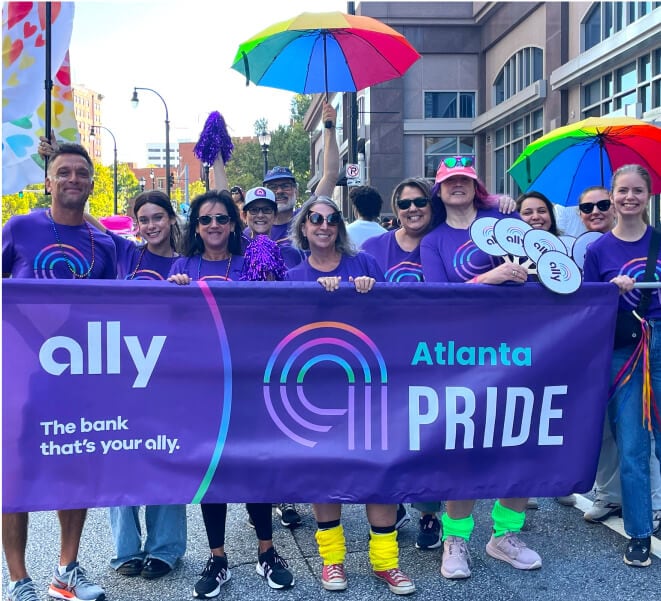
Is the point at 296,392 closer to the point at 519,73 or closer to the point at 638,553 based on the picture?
the point at 638,553

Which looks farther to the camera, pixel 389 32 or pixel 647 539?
pixel 389 32

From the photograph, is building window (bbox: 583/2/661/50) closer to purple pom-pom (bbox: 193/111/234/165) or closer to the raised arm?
the raised arm

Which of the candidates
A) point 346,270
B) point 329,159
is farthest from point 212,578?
point 329,159

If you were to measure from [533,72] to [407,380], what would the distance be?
21.6 metres

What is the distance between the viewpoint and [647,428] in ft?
12.9

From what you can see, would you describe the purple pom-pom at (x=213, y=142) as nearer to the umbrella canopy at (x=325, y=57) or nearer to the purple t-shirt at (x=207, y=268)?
the umbrella canopy at (x=325, y=57)

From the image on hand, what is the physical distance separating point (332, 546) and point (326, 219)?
5.55 feet

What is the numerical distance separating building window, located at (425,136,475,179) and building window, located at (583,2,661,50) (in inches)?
399

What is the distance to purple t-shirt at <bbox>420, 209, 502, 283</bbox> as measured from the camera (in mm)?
3932

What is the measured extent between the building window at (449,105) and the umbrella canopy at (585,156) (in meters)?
24.0

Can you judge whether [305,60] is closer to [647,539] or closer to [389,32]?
[389,32]

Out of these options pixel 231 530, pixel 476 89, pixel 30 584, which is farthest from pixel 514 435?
pixel 476 89

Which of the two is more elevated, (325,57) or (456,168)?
(325,57)

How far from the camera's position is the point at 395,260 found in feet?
14.9
